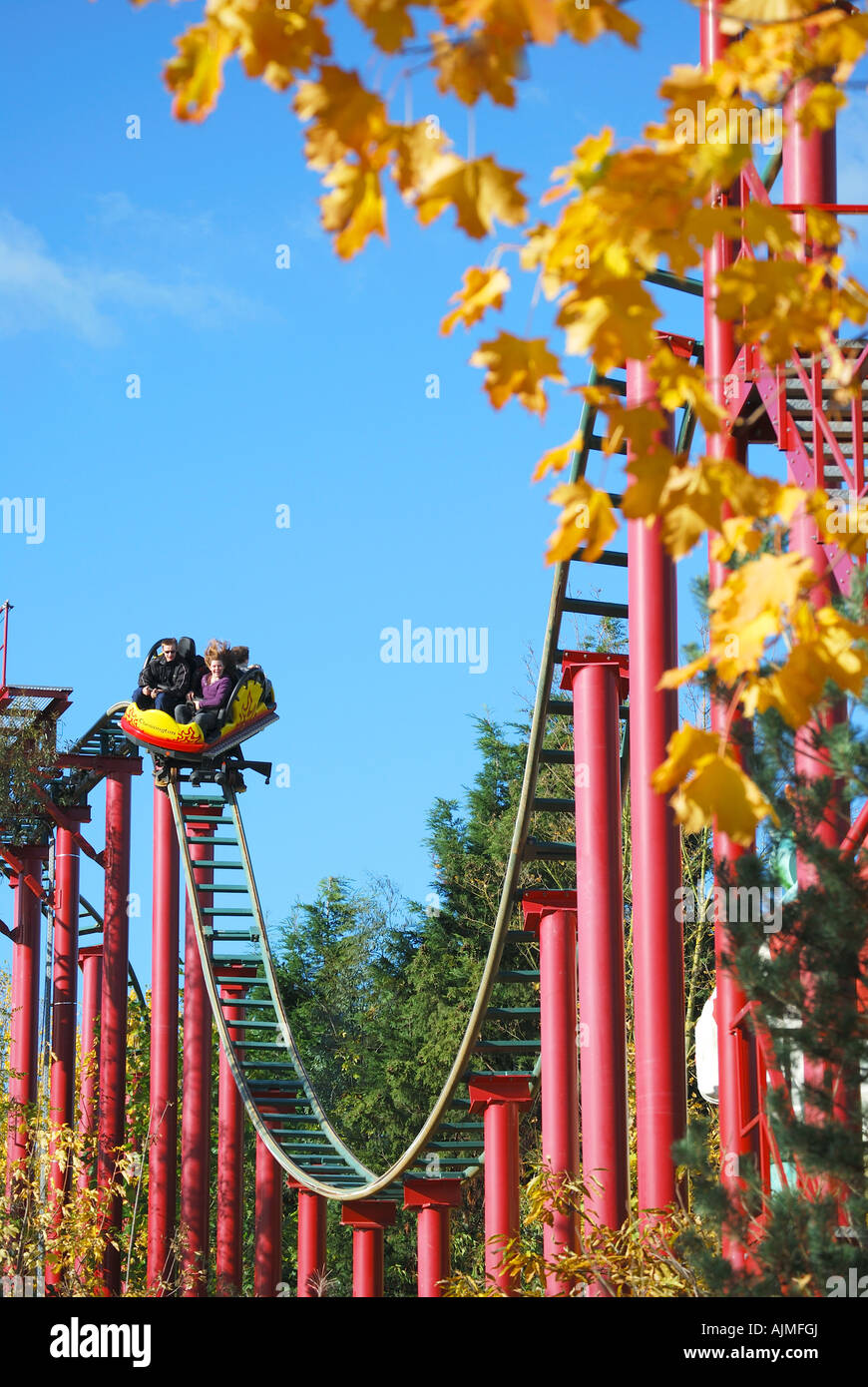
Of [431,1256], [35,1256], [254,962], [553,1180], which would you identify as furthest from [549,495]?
[254,962]

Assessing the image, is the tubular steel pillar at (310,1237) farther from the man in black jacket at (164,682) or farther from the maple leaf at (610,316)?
the maple leaf at (610,316)

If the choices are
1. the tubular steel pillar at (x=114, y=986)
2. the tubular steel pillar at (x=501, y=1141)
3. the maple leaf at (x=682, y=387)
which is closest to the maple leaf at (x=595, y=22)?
the maple leaf at (x=682, y=387)

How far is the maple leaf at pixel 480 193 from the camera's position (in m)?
2.21

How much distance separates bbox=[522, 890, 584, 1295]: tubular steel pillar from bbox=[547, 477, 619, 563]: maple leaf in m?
6.44

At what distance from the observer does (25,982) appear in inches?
685

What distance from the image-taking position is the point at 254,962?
15.4 m

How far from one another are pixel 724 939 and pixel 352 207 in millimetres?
2320

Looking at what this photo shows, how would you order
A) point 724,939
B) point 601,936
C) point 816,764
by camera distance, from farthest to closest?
point 601,936, point 816,764, point 724,939

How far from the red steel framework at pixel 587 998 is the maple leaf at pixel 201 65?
2.12 ft

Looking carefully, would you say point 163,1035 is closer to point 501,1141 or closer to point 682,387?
point 501,1141

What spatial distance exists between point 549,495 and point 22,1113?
13159 millimetres

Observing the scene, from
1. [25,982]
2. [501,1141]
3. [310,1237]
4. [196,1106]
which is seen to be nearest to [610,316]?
[501,1141]
